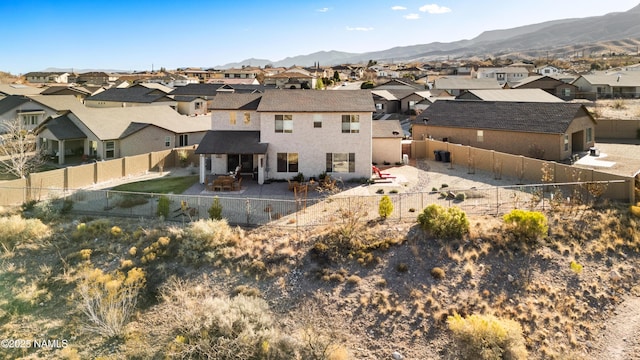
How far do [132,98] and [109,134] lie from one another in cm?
3125

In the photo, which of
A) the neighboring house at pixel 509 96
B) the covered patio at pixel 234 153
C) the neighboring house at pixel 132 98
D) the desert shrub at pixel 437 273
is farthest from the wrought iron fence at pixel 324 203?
the neighboring house at pixel 132 98

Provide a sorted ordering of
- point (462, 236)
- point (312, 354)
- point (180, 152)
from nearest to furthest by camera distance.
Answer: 1. point (312, 354)
2. point (462, 236)
3. point (180, 152)

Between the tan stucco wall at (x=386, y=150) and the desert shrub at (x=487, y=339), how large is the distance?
22.2 meters

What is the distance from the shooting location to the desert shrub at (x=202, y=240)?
20.1m

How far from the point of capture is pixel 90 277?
18.9 meters

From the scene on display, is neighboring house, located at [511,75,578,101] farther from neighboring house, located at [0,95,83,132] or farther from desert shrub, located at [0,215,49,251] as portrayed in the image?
desert shrub, located at [0,215,49,251]

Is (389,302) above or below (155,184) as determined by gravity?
below

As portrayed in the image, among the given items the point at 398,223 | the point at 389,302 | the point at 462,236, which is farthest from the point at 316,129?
the point at 389,302

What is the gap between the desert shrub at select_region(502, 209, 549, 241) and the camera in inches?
802

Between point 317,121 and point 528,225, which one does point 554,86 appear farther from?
point 528,225

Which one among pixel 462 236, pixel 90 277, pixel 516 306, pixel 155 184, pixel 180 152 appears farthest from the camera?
pixel 180 152

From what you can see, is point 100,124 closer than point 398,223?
No

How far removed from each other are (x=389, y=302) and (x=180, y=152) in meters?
25.7

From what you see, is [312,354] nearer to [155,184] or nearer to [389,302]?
[389,302]
